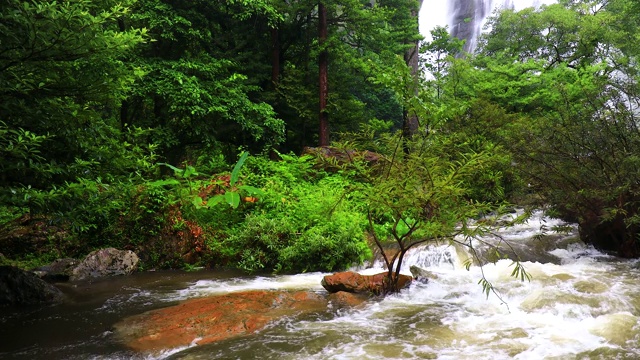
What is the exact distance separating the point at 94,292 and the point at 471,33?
39330mm

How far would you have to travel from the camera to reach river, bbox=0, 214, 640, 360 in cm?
460

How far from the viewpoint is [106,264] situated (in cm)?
894

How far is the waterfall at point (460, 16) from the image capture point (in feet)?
126

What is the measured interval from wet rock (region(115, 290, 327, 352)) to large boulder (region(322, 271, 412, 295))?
0.98 feet

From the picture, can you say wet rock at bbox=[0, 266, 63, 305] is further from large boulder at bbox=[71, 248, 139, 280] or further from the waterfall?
the waterfall

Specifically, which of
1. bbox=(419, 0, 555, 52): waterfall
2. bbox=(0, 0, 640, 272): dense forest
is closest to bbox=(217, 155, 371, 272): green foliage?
bbox=(0, 0, 640, 272): dense forest

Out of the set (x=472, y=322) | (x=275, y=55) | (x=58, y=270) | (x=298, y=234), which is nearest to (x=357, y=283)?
(x=472, y=322)

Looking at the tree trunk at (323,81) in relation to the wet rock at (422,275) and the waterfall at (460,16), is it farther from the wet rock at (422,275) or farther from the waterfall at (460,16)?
the waterfall at (460,16)

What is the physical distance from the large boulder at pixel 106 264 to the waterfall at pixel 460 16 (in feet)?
113

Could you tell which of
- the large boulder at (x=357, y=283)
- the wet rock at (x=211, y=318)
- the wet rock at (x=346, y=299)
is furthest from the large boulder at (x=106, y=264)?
the wet rock at (x=346, y=299)

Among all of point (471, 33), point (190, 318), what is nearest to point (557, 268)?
point (190, 318)

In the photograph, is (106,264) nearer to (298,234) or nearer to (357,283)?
(298,234)

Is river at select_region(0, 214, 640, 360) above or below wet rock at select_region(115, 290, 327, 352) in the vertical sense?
below

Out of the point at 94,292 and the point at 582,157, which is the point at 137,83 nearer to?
the point at 94,292
